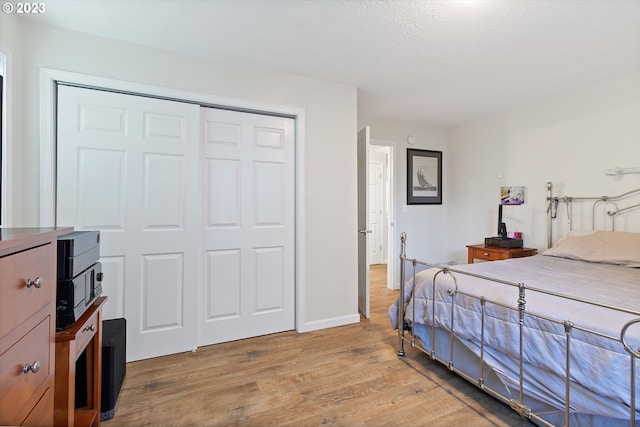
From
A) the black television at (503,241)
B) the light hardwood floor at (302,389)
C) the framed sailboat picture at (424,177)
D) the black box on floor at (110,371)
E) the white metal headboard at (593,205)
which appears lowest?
the light hardwood floor at (302,389)

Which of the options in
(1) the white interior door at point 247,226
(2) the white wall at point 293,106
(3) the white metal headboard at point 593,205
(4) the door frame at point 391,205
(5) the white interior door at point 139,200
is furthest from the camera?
(4) the door frame at point 391,205

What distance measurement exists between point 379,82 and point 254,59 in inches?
47.7

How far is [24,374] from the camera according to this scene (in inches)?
32.9

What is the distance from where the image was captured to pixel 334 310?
2949 mm

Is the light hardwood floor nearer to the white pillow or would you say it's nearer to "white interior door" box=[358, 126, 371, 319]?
"white interior door" box=[358, 126, 371, 319]

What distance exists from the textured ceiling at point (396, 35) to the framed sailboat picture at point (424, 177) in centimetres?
150

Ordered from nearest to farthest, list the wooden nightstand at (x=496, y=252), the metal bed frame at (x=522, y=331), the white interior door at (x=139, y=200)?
the metal bed frame at (x=522, y=331) → the white interior door at (x=139, y=200) → the wooden nightstand at (x=496, y=252)

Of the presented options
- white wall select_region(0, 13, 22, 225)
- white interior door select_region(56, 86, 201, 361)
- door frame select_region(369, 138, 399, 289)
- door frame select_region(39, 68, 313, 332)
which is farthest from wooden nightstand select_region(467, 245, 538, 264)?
white wall select_region(0, 13, 22, 225)

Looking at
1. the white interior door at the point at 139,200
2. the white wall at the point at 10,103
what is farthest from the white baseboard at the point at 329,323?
the white wall at the point at 10,103

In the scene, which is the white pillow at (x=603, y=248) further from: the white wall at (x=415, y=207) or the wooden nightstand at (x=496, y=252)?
the white wall at (x=415, y=207)

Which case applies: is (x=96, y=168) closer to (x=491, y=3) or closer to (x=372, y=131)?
(x=491, y=3)

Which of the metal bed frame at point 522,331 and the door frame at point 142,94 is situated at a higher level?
the door frame at point 142,94

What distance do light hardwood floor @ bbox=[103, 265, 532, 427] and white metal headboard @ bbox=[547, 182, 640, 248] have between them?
7.54ft

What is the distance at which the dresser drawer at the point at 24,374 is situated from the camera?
2.42 feet
